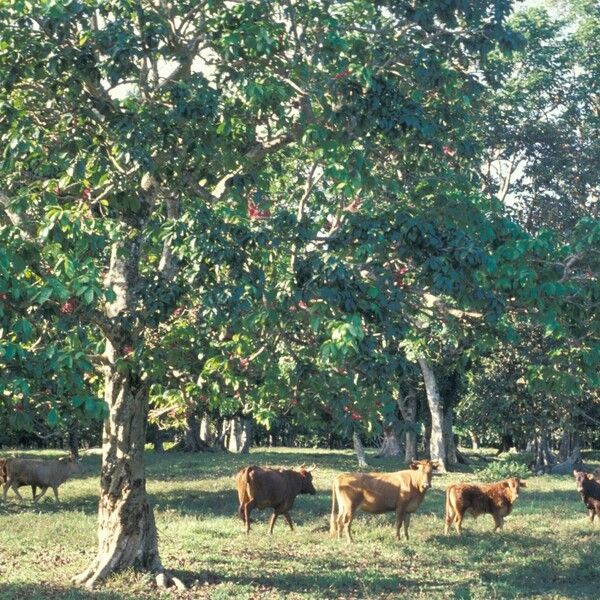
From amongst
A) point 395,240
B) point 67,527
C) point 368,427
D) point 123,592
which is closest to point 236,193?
point 395,240

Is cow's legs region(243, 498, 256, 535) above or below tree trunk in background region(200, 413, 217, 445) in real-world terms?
below

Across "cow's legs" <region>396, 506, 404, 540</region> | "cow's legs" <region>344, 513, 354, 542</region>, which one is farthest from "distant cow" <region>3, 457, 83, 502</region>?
"cow's legs" <region>396, 506, 404, 540</region>

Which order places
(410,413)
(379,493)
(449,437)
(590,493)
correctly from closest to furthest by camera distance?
1. (379,493)
2. (590,493)
3. (410,413)
4. (449,437)

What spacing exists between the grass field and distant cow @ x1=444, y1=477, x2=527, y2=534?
1.43ft

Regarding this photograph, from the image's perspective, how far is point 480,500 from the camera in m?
20.6

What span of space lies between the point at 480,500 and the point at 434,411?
1854cm

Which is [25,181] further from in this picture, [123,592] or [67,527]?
[67,527]

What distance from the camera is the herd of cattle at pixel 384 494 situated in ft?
65.3

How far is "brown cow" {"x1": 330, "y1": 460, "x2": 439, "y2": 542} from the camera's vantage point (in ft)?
65.0

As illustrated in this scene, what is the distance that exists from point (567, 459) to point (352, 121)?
126 feet

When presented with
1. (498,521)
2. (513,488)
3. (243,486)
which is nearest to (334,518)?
(243,486)

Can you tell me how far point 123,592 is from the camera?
13.5 m

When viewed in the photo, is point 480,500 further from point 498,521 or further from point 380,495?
point 380,495

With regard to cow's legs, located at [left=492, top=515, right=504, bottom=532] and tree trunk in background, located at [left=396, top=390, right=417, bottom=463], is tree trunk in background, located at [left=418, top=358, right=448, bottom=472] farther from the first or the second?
cow's legs, located at [left=492, top=515, right=504, bottom=532]
